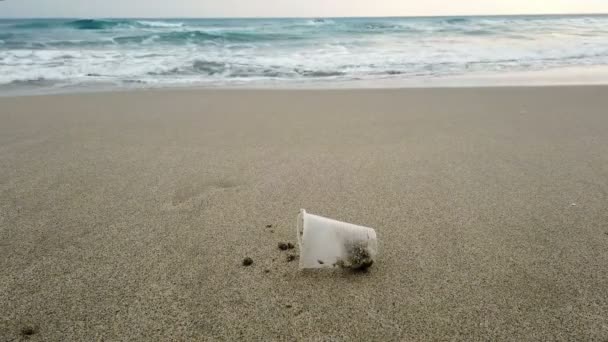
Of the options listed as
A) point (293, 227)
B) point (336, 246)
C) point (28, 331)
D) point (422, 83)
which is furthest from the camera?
point (422, 83)

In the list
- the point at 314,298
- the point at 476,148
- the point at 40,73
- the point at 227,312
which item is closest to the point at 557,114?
the point at 476,148

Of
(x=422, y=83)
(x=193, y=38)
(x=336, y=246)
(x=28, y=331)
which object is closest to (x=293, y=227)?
(x=336, y=246)

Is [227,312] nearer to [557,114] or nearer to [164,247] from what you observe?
[164,247]

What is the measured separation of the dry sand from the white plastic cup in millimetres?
61

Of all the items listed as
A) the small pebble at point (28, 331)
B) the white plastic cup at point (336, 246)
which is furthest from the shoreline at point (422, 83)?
the small pebble at point (28, 331)

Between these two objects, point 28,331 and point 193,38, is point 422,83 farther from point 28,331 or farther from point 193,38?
point 193,38

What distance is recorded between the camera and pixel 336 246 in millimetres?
1388

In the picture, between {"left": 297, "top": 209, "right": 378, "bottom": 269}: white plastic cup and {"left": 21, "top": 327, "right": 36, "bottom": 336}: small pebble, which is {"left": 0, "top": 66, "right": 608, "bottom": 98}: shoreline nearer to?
{"left": 297, "top": 209, "right": 378, "bottom": 269}: white plastic cup

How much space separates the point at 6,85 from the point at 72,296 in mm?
Answer: 6121

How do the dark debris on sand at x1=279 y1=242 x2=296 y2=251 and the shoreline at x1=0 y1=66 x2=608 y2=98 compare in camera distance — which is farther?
the shoreline at x1=0 y1=66 x2=608 y2=98

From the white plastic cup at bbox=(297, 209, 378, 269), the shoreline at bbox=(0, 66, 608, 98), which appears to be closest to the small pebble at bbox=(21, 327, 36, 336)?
the white plastic cup at bbox=(297, 209, 378, 269)

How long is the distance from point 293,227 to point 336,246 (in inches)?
16.0

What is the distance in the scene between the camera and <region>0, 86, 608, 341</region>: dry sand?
1232 mm

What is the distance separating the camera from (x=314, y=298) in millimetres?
1318
